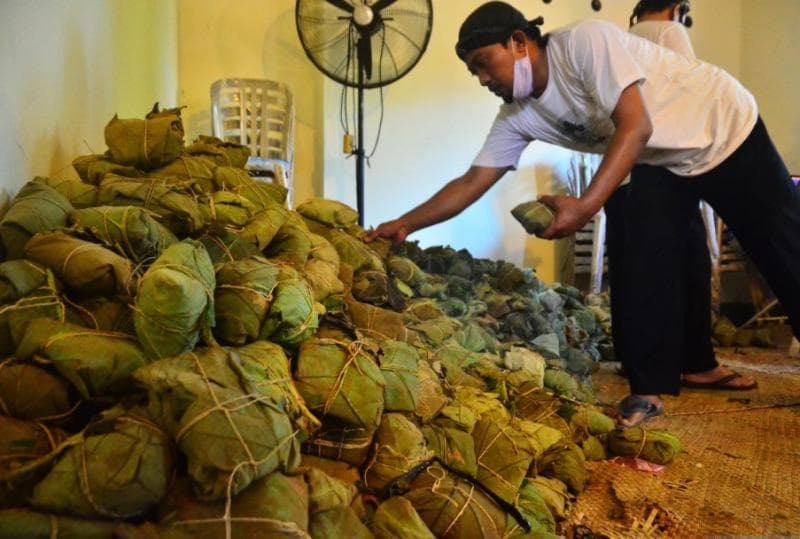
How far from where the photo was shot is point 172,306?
0.85 metres

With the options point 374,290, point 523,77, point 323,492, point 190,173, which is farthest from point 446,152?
point 323,492

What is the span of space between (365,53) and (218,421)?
9.15ft

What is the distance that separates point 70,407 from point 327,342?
39 centimetres

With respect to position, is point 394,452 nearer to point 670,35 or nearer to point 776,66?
point 670,35

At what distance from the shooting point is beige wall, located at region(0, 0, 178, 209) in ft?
4.05

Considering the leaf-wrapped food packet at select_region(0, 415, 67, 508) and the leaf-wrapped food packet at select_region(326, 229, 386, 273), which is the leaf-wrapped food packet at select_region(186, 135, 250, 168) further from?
the leaf-wrapped food packet at select_region(0, 415, 67, 508)

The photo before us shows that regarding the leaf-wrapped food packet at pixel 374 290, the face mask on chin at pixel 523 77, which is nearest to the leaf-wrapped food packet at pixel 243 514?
the leaf-wrapped food packet at pixel 374 290

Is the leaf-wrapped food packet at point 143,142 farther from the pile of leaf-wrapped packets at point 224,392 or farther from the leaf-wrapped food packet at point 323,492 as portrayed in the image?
the leaf-wrapped food packet at point 323,492

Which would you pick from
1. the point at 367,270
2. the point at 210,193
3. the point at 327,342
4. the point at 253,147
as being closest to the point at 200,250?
the point at 327,342

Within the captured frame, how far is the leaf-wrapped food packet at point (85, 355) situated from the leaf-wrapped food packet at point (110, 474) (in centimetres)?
11

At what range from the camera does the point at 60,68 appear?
4.98ft

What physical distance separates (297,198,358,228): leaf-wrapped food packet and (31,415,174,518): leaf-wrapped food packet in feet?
3.54

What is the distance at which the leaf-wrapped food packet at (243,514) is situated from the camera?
2.33 ft

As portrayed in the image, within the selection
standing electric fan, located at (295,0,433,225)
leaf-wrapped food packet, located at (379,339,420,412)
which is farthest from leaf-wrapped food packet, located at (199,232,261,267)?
standing electric fan, located at (295,0,433,225)
